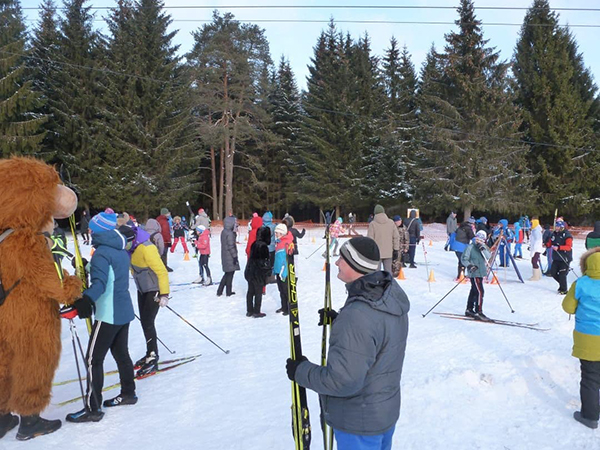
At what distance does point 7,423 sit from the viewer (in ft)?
12.6

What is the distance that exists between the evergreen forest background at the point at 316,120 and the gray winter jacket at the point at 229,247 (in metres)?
22.7

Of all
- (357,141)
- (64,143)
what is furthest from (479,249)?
(64,143)

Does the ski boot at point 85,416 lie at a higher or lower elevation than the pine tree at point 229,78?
lower

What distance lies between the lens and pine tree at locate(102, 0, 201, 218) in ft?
99.1

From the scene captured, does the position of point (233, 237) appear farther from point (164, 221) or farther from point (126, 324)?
point (126, 324)

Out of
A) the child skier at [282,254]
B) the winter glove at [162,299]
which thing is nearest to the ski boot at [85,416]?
the winter glove at [162,299]

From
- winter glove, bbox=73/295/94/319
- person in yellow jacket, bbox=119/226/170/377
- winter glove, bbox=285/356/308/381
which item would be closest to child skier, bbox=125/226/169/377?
person in yellow jacket, bbox=119/226/170/377

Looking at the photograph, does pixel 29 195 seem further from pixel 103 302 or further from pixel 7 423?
pixel 7 423

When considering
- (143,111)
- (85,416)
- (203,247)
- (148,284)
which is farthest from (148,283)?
(143,111)

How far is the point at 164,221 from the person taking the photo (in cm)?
1259

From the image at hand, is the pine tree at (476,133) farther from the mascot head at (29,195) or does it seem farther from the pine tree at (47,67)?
the mascot head at (29,195)

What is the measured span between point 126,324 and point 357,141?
31995 mm

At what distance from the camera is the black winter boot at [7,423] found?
377 centimetres

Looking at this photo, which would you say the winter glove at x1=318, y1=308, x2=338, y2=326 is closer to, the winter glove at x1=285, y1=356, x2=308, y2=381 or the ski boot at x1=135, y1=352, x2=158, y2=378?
the winter glove at x1=285, y1=356, x2=308, y2=381
